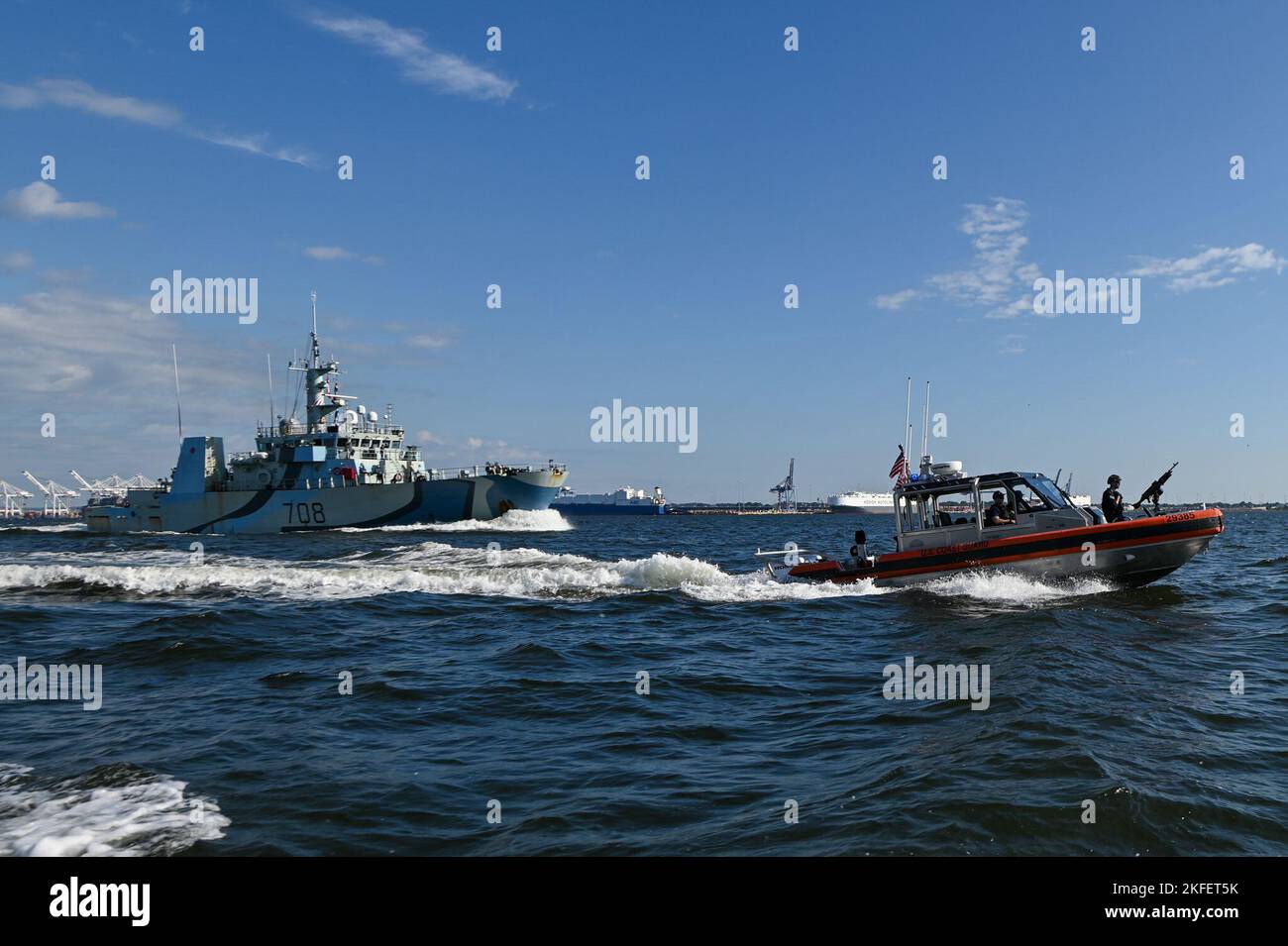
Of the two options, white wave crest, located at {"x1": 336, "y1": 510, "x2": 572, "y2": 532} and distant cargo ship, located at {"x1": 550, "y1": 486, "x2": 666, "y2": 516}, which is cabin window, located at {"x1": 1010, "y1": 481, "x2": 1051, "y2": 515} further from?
distant cargo ship, located at {"x1": 550, "y1": 486, "x2": 666, "y2": 516}

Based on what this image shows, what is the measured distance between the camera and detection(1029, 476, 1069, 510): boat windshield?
1847 centimetres

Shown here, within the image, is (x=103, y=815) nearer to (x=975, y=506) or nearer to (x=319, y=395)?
(x=975, y=506)

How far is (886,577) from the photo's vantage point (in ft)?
65.4

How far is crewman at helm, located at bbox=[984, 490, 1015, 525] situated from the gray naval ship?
1694 inches

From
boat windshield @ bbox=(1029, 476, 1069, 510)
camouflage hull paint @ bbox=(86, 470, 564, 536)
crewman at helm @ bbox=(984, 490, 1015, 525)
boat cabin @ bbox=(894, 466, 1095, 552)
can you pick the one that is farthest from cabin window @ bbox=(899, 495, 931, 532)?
camouflage hull paint @ bbox=(86, 470, 564, 536)

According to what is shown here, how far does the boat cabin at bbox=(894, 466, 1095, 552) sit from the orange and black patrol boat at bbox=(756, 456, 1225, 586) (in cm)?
2

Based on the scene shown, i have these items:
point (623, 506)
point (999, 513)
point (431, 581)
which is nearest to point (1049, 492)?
point (999, 513)

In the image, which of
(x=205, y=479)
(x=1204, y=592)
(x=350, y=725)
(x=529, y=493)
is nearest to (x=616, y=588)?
(x=350, y=725)

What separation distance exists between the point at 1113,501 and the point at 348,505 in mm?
48995

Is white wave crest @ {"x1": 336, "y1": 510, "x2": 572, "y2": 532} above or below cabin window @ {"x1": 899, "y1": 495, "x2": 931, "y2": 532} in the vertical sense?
below

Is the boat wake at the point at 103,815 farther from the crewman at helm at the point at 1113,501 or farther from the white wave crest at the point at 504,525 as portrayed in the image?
the white wave crest at the point at 504,525

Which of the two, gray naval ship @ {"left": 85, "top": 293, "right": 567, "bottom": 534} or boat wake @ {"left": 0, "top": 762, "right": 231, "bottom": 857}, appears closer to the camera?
boat wake @ {"left": 0, "top": 762, "right": 231, "bottom": 857}

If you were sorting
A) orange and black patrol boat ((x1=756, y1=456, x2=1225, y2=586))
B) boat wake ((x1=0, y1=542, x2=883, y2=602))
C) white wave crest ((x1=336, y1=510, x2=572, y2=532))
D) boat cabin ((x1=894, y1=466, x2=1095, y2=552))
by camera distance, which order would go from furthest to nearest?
white wave crest ((x1=336, y1=510, x2=572, y2=532)) < boat wake ((x1=0, y1=542, x2=883, y2=602)) < boat cabin ((x1=894, y1=466, x2=1095, y2=552)) < orange and black patrol boat ((x1=756, y1=456, x2=1225, y2=586))

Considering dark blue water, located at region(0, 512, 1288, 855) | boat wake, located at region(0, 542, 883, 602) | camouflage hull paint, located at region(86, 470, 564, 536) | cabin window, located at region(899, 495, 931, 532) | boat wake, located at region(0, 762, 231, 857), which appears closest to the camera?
boat wake, located at region(0, 762, 231, 857)
